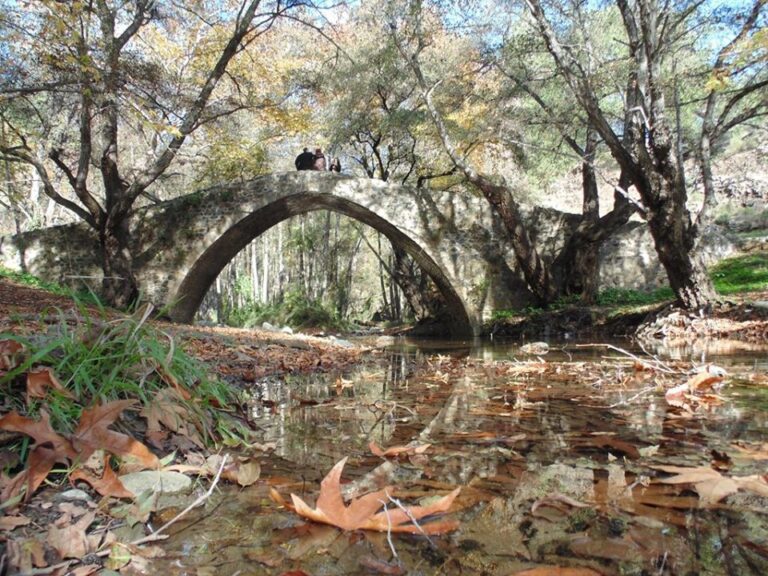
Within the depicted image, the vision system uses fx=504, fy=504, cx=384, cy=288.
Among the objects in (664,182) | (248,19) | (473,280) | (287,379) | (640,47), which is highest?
(248,19)

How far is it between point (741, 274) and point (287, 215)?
1061 centimetres

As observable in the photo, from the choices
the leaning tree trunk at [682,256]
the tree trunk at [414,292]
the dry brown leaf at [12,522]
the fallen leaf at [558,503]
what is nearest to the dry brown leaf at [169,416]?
the dry brown leaf at [12,522]

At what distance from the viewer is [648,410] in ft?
6.27

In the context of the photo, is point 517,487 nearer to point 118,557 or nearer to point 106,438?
point 118,557

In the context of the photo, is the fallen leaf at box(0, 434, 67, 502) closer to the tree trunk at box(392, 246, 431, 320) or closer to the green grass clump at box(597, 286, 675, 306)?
the green grass clump at box(597, 286, 675, 306)

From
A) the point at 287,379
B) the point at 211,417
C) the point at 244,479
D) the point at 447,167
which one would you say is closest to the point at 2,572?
the point at 244,479

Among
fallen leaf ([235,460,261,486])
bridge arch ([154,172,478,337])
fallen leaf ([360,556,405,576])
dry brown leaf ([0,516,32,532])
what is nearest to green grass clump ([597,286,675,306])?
bridge arch ([154,172,478,337])

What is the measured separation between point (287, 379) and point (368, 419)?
1.56m

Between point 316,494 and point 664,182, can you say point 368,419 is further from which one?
point 664,182

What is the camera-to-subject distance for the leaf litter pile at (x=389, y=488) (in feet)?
2.72

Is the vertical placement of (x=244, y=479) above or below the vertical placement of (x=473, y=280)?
below

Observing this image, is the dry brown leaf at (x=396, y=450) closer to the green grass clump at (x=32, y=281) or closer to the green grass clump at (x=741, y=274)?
the green grass clump at (x=32, y=281)

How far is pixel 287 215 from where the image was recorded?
41.9 ft

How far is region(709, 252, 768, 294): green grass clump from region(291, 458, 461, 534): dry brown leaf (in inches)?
406
